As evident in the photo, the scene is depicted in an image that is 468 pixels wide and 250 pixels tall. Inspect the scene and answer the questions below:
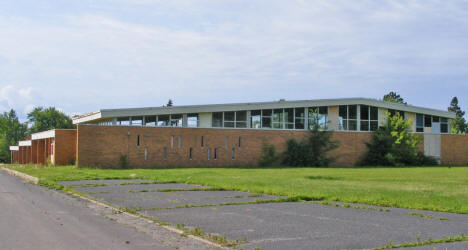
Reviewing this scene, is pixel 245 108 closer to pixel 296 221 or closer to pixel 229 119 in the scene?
pixel 229 119

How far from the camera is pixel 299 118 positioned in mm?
Result: 43188

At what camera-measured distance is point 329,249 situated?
743 cm

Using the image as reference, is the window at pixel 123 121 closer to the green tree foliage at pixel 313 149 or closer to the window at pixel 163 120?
the window at pixel 163 120

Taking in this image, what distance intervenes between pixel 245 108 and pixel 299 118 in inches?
217

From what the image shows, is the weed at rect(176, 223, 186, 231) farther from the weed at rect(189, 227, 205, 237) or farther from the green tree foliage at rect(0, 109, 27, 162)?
the green tree foliage at rect(0, 109, 27, 162)

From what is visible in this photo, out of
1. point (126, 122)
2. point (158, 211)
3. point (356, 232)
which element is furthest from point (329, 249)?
point (126, 122)

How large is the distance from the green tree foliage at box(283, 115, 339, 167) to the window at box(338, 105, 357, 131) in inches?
104

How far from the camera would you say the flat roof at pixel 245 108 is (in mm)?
37031

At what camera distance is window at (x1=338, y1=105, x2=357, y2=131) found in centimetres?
4444

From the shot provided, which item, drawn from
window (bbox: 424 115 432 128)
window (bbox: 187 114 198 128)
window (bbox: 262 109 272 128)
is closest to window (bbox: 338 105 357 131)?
window (bbox: 262 109 272 128)

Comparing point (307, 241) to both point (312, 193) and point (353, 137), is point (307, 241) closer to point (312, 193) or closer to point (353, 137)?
point (312, 193)

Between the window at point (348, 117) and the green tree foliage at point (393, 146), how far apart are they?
7.03 ft

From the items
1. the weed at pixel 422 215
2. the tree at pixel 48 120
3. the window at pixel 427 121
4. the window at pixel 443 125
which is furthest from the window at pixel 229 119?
the tree at pixel 48 120

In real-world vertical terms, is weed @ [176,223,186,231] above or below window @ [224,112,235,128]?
below
